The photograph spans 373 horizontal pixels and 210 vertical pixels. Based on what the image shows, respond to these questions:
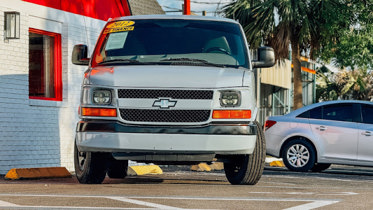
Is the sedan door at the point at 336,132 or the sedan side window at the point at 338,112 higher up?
the sedan side window at the point at 338,112

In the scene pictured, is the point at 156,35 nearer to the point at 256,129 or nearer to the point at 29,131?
the point at 256,129

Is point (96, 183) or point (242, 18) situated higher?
point (242, 18)

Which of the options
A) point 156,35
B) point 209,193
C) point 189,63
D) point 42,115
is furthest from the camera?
point 42,115

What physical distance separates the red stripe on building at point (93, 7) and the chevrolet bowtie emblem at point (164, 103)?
595 centimetres

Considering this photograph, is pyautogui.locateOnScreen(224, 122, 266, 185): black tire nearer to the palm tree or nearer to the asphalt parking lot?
the asphalt parking lot

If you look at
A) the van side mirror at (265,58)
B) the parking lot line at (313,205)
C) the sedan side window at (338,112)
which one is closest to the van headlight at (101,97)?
the van side mirror at (265,58)

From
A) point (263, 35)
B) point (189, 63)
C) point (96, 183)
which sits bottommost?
point (96, 183)

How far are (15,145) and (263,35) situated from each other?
14.4 m

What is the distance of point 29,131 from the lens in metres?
14.1

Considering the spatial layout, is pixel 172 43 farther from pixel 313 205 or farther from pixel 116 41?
pixel 313 205

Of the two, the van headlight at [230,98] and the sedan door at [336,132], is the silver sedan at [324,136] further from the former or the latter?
the van headlight at [230,98]

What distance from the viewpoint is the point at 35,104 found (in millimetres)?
14203

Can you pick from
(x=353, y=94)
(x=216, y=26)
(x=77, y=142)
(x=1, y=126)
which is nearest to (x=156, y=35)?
(x=216, y=26)

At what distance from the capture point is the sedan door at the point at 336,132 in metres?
15.6
